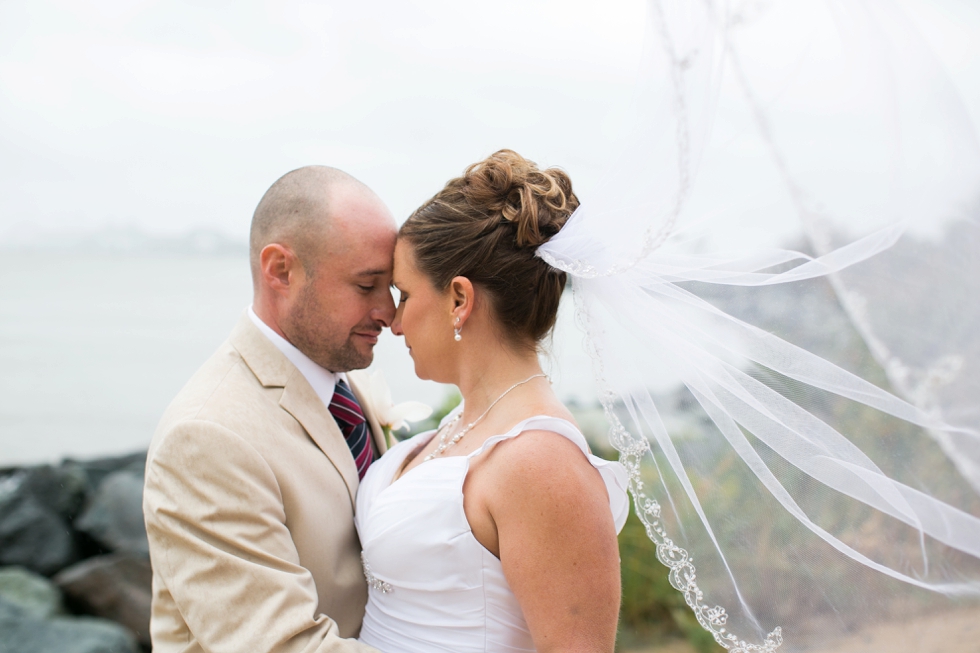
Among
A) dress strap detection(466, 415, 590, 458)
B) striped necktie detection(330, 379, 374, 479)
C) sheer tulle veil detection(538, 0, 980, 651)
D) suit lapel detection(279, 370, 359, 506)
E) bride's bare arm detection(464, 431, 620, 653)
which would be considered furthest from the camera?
striped necktie detection(330, 379, 374, 479)

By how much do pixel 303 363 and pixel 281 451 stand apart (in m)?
0.39

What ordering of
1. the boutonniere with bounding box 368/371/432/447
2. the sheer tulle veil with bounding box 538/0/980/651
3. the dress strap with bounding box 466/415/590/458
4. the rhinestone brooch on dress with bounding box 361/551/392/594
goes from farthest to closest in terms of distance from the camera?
→ the boutonniere with bounding box 368/371/432/447 → the rhinestone brooch on dress with bounding box 361/551/392/594 → the dress strap with bounding box 466/415/590/458 → the sheer tulle veil with bounding box 538/0/980/651

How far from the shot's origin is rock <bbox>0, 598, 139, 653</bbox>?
3889 millimetres

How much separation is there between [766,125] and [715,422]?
2.52 feet

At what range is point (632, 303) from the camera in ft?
6.59

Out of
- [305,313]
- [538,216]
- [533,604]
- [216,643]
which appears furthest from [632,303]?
[216,643]

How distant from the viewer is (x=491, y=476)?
6.18ft

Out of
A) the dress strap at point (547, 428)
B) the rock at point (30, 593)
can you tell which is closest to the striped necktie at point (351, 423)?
the dress strap at point (547, 428)

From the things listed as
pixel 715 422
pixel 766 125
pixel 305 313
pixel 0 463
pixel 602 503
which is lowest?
pixel 0 463

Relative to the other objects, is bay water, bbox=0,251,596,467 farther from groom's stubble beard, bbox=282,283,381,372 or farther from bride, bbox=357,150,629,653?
bride, bbox=357,150,629,653

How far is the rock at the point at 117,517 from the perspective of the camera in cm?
452

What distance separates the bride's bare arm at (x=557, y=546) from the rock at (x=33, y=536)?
3.88 metres

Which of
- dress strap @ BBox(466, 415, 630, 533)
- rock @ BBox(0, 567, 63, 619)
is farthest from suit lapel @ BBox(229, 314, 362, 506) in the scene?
rock @ BBox(0, 567, 63, 619)

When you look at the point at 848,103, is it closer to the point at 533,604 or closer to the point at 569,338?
the point at 533,604
